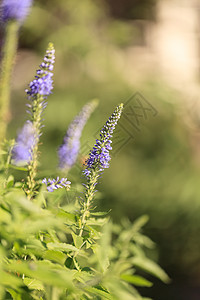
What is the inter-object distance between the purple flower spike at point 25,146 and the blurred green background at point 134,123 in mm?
2309

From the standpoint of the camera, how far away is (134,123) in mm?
3670

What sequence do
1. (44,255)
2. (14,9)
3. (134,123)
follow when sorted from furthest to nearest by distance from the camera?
1. (134,123)
2. (14,9)
3. (44,255)

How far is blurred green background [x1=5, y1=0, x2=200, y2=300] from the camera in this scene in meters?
3.64

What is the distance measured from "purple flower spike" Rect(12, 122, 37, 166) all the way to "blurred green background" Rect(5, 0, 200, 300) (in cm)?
231

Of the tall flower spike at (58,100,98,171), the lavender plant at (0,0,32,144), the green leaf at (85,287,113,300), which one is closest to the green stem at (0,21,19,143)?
the lavender plant at (0,0,32,144)

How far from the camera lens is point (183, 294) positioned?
3.95 metres

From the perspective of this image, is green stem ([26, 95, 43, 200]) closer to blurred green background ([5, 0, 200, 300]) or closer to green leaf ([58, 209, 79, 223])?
green leaf ([58, 209, 79, 223])

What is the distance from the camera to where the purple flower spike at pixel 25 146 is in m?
0.80

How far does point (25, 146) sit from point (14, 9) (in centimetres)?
58

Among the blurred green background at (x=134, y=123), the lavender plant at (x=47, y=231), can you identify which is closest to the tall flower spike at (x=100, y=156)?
the lavender plant at (x=47, y=231)

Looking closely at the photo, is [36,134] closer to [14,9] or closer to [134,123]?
[14,9]

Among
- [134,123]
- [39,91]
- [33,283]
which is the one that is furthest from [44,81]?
[134,123]

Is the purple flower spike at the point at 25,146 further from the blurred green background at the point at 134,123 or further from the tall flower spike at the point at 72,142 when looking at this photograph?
the blurred green background at the point at 134,123

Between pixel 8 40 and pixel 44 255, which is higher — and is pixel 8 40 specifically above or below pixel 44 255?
above
